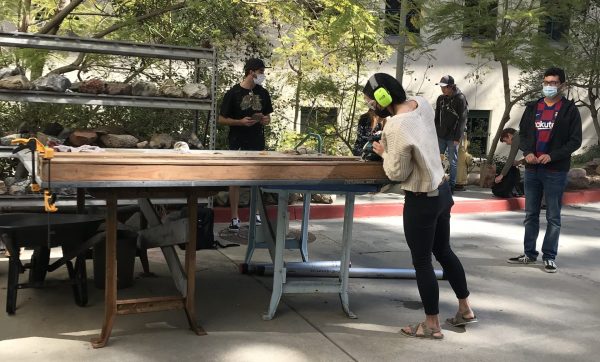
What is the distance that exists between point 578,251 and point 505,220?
2006 mm

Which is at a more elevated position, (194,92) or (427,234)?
(194,92)

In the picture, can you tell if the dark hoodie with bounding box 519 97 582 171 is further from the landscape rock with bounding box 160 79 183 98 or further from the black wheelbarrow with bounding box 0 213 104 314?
the black wheelbarrow with bounding box 0 213 104 314

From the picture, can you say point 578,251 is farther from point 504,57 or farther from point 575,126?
point 504,57

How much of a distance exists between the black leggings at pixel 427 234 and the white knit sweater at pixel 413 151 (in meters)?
0.12

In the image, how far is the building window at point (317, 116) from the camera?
1047cm

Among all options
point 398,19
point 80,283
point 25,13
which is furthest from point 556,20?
point 80,283

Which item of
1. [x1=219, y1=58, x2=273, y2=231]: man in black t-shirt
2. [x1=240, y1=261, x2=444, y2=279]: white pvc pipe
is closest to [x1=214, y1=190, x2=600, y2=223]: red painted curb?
[x1=219, y1=58, x2=273, y2=231]: man in black t-shirt

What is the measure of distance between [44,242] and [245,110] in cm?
317

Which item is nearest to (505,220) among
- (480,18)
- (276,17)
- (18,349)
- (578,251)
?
(578,251)

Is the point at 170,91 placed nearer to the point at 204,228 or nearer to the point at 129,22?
the point at 204,228

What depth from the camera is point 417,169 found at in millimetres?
3668

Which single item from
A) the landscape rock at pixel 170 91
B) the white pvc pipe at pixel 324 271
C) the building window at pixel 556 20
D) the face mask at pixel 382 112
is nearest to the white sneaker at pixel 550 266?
the white pvc pipe at pixel 324 271

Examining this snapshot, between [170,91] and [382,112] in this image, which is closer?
[382,112]

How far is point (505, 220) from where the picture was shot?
8844 millimetres
